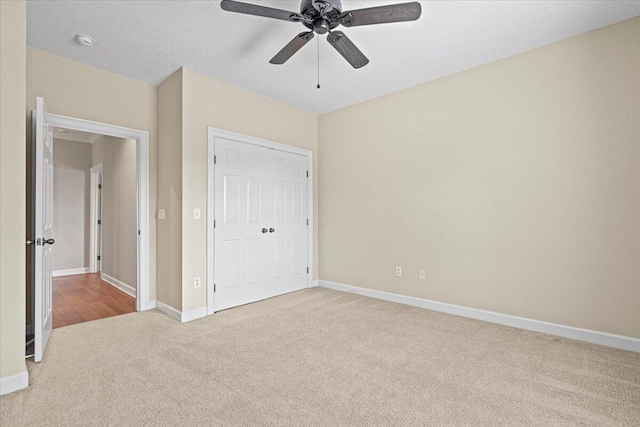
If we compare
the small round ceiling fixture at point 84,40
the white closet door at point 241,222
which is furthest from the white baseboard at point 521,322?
the small round ceiling fixture at point 84,40

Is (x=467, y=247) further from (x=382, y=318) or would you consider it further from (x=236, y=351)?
(x=236, y=351)

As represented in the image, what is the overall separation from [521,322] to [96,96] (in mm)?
4833

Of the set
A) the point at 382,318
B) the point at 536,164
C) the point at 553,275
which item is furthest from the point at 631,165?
the point at 382,318

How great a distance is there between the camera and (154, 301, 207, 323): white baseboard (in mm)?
3229

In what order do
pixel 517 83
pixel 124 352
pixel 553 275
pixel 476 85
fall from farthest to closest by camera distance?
1. pixel 476 85
2. pixel 517 83
3. pixel 553 275
4. pixel 124 352

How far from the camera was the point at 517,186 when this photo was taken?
305cm

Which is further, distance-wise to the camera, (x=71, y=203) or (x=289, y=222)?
(x=71, y=203)

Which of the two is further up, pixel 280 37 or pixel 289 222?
pixel 280 37

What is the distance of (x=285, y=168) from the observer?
174 inches

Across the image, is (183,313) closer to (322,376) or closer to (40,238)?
(40,238)

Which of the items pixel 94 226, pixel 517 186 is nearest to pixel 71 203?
pixel 94 226

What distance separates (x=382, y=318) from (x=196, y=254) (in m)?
2.10

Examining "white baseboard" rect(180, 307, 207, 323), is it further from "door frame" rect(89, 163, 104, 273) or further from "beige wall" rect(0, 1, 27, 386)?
"door frame" rect(89, 163, 104, 273)

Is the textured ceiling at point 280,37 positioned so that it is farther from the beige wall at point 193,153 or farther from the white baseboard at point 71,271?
the white baseboard at point 71,271
